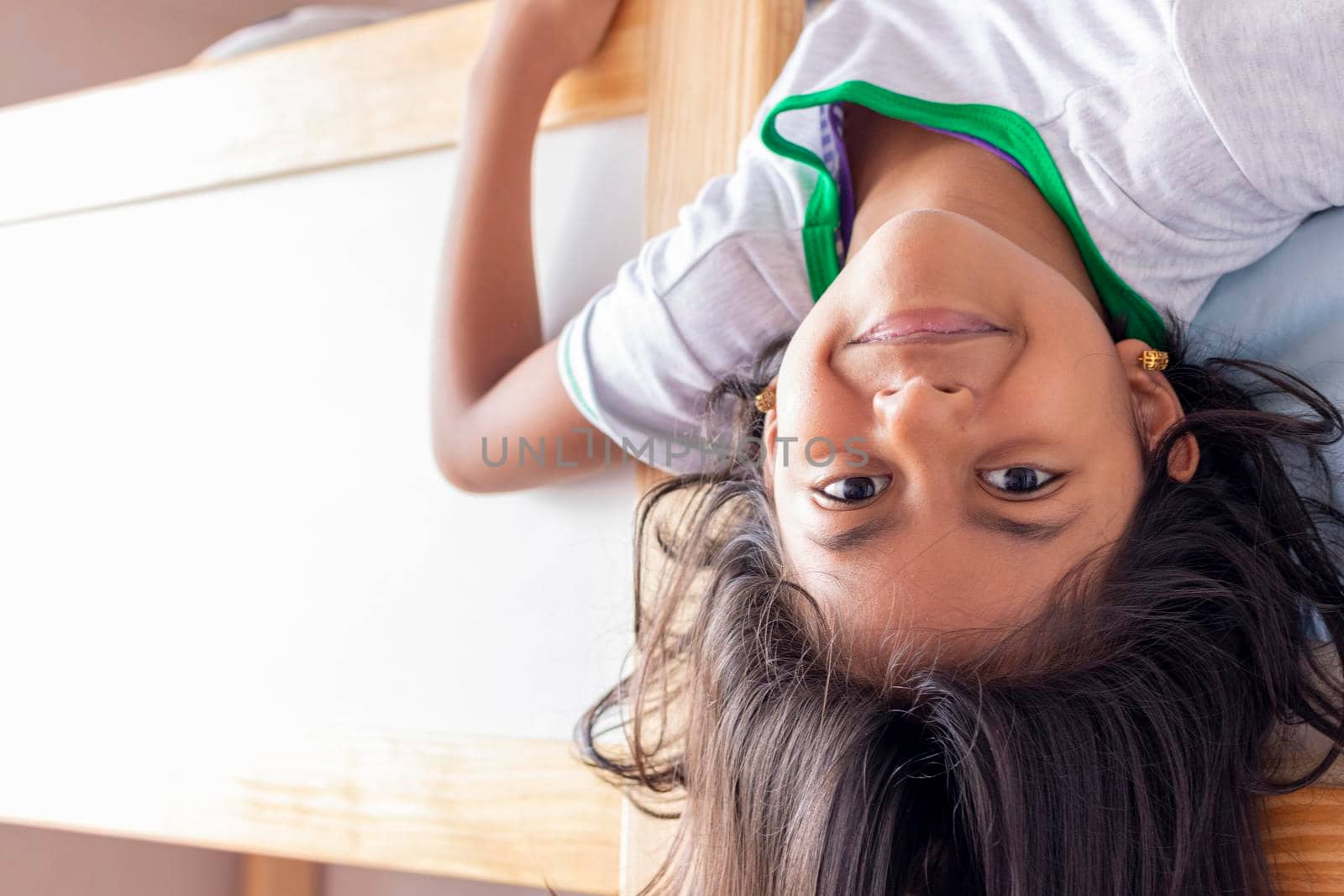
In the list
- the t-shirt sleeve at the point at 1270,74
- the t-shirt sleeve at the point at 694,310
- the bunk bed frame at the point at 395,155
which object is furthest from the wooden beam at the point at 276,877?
the t-shirt sleeve at the point at 1270,74

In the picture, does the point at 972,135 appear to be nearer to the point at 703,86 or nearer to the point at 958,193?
the point at 958,193

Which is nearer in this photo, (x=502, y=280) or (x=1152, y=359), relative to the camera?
(x=1152, y=359)

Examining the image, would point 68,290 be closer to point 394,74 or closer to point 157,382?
point 157,382

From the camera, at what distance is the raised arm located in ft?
2.33

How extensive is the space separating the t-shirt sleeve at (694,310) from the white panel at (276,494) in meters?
0.07

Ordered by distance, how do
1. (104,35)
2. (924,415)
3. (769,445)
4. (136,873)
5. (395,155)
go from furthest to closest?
(104,35) → (136,873) → (395,155) → (769,445) → (924,415)

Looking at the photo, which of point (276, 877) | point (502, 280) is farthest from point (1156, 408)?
point (276, 877)

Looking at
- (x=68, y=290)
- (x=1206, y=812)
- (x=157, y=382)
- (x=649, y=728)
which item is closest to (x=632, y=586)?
(x=649, y=728)

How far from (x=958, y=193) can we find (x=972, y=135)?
→ 4 cm

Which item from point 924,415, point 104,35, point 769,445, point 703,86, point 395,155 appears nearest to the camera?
point 924,415

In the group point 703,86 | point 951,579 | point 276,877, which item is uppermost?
point 703,86

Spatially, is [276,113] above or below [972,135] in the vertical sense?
above

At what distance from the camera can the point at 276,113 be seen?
855mm

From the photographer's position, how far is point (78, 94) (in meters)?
0.96
